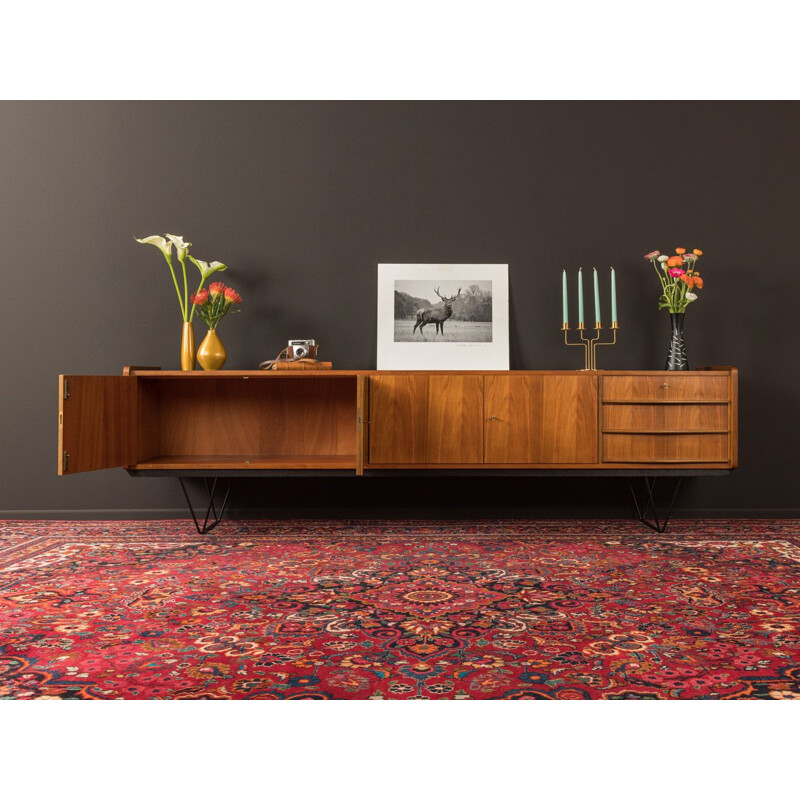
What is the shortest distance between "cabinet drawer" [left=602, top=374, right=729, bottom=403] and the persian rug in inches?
28.7

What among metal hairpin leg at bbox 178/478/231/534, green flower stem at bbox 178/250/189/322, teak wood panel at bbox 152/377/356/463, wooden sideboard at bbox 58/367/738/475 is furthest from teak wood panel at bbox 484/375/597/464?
green flower stem at bbox 178/250/189/322

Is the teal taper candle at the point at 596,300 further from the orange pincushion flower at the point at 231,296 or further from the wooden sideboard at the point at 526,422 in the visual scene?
the orange pincushion flower at the point at 231,296

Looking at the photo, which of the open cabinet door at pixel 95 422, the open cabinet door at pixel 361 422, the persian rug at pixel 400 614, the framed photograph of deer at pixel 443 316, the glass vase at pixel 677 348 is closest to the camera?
the persian rug at pixel 400 614

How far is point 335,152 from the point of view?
405 centimetres

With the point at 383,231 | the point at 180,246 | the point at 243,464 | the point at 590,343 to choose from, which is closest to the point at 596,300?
the point at 590,343

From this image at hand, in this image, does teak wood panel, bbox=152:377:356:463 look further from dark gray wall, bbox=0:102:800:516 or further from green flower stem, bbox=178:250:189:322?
green flower stem, bbox=178:250:189:322

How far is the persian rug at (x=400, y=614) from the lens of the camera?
1.73 metres

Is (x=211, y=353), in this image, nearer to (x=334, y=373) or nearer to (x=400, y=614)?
(x=334, y=373)

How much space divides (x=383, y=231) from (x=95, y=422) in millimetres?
1958

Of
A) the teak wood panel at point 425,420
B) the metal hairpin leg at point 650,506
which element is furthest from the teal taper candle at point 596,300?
the metal hairpin leg at point 650,506

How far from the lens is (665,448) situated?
347 centimetres

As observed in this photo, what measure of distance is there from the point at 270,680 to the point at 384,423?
182 cm

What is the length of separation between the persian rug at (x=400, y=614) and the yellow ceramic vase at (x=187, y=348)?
0.93m

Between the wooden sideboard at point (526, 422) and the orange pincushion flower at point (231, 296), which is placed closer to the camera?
the wooden sideboard at point (526, 422)
